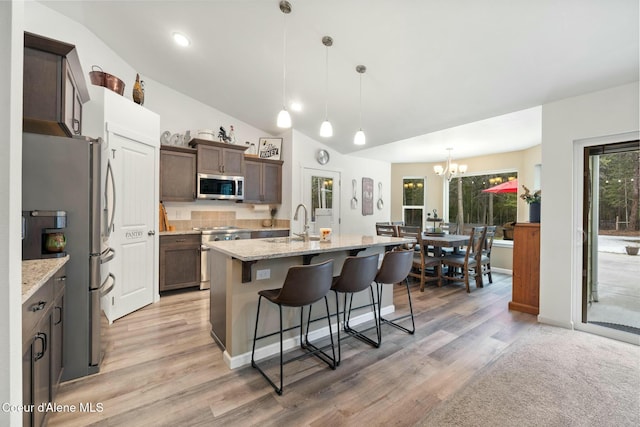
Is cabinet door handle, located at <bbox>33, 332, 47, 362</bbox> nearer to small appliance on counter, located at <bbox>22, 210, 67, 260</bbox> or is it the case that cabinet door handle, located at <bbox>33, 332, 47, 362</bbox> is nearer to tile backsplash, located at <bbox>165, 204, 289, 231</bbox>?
small appliance on counter, located at <bbox>22, 210, 67, 260</bbox>

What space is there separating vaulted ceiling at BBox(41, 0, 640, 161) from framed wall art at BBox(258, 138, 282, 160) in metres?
0.80

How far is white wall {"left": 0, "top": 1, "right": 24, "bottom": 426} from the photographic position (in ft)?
2.71

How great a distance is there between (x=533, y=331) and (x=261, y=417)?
2.82 meters

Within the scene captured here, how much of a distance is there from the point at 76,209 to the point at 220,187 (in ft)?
8.68

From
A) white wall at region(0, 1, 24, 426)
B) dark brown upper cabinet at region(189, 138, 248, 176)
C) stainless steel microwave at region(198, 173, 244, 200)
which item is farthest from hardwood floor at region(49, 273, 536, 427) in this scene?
dark brown upper cabinet at region(189, 138, 248, 176)

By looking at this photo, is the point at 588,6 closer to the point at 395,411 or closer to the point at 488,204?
the point at 395,411

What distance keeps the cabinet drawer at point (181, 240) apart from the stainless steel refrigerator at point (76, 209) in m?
1.88

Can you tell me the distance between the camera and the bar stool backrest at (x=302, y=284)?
1902 millimetres

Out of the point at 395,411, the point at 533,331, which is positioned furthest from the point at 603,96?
the point at 395,411

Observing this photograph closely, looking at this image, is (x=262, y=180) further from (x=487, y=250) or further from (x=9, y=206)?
(x=9, y=206)

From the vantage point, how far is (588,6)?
6.52ft

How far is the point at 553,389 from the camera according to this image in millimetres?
1967

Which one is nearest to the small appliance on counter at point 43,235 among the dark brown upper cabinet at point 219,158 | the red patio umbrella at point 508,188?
the dark brown upper cabinet at point 219,158

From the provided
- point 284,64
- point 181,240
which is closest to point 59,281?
point 181,240
